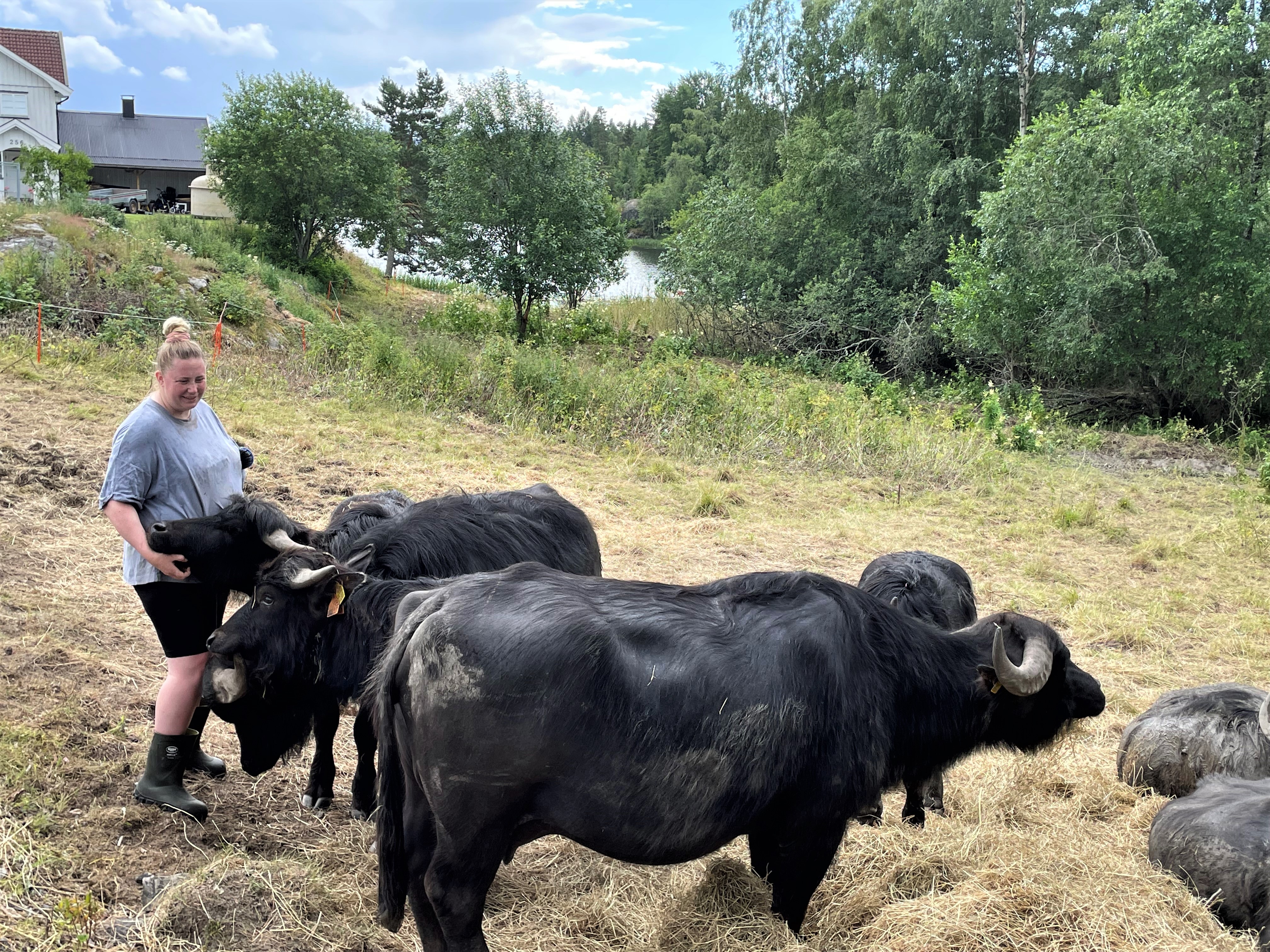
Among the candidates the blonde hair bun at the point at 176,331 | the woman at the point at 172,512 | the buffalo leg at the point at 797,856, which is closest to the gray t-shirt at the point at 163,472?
the woman at the point at 172,512

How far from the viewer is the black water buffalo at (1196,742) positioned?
508 cm

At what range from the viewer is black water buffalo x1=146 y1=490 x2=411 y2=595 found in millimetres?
4078

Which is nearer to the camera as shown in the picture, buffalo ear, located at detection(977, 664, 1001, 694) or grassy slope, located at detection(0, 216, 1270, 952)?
grassy slope, located at detection(0, 216, 1270, 952)

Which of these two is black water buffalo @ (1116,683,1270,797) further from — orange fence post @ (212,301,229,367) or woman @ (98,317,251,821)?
orange fence post @ (212,301,229,367)

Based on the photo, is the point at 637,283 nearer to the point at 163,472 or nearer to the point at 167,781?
the point at 163,472

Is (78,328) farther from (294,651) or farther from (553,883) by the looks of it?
(553,883)

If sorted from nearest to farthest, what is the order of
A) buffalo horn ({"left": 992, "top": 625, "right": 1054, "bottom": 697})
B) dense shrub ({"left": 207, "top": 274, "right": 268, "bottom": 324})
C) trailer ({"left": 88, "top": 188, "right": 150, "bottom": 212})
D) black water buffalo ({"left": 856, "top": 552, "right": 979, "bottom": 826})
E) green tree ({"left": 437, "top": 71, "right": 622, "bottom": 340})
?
buffalo horn ({"left": 992, "top": 625, "right": 1054, "bottom": 697}), black water buffalo ({"left": 856, "top": 552, "right": 979, "bottom": 826}), dense shrub ({"left": 207, "top": 274, "right": 268, "bottom": 324}), green tree ({"left": 437, "top": 71, "right": 622, "bottom": 340}), trailer ({"left": 88, "top": 188, "right": 150, "bottom": 212})

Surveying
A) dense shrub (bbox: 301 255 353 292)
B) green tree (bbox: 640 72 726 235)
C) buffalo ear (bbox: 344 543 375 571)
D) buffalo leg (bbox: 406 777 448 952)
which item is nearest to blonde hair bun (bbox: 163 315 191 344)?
buffalo ear (bbox: 344 543 375 571)

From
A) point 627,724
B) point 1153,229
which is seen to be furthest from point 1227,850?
point 1153,229

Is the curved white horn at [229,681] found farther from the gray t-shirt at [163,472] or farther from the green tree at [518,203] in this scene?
the green tree at [518,203]

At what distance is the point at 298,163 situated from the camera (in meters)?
32.1

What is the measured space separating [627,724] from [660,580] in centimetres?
539

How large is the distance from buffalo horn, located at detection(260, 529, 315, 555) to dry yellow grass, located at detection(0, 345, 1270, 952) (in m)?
1.34

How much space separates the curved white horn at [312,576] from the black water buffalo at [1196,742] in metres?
4.66
